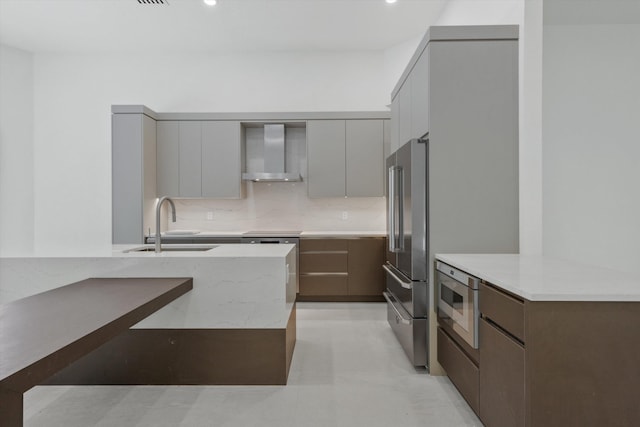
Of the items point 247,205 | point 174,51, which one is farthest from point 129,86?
point 247,205

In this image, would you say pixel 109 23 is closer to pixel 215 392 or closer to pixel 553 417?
pixel 215 392

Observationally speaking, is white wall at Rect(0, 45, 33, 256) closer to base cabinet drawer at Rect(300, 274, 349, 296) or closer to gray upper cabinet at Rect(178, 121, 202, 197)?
gray upper cabinet at Rect(178, 121, 202, 197)

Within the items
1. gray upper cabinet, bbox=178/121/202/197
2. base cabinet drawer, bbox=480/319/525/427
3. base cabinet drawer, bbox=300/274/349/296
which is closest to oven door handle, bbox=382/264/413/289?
base cabinet drawer, bbox=480/319/525/427

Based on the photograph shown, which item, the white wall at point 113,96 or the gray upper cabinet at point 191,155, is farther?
the white wall at point 113,96

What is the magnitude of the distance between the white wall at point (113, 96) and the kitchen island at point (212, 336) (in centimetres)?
316

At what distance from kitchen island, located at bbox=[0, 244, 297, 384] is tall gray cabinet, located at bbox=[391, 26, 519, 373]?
4.10 feet

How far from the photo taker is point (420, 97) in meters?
2.68

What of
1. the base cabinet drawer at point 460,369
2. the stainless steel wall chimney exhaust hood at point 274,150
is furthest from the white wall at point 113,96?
the base cabinet drawer at point 460,369

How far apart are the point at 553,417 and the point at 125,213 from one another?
456 cm

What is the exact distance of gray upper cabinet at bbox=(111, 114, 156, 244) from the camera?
435 centimetres

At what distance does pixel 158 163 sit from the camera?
468cm

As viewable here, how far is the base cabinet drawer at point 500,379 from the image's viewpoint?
1439mm

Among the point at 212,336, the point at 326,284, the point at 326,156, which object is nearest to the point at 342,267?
the point at 326,284

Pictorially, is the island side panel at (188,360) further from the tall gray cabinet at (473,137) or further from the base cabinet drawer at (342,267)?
the base cabinet drawer at (342,267)
